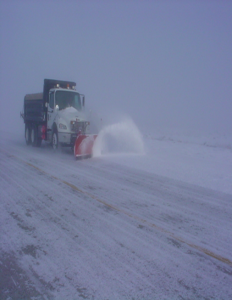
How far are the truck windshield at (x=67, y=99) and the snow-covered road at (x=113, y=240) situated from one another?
6.89 m

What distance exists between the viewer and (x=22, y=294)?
10.5 feet

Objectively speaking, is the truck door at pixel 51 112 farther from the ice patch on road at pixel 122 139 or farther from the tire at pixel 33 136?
the ice patch on road at pixel 122 139

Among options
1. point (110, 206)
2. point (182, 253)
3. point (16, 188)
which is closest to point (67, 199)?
point (110, 206)

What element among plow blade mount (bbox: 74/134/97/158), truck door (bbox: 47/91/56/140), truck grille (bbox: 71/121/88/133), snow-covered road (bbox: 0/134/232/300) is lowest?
snow-covered road (bbox: 0/134/232/300)

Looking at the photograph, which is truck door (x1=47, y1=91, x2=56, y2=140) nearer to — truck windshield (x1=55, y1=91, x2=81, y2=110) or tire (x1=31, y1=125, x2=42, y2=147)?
truck windshield (x1=55, y1=91, x2=81, y2=110)

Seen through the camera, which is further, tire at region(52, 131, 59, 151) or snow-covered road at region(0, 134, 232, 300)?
tire at region(52, 131, 59, 151)

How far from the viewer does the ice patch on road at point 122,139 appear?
14.4 m

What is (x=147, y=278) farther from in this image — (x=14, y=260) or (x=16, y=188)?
(x=16, y=188)

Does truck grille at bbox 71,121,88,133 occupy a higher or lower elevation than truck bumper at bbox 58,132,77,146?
higher

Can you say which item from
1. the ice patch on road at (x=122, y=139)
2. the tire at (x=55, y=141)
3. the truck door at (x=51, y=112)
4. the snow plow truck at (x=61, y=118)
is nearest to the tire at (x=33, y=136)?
the snow plow truck at (x=61, y=118)

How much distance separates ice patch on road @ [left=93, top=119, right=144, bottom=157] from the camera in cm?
1443

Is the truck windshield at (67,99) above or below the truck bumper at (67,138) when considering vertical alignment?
above

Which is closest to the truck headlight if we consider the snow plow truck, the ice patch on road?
the snow plow truck

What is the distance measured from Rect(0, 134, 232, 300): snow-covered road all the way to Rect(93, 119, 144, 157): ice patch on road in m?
6.17
